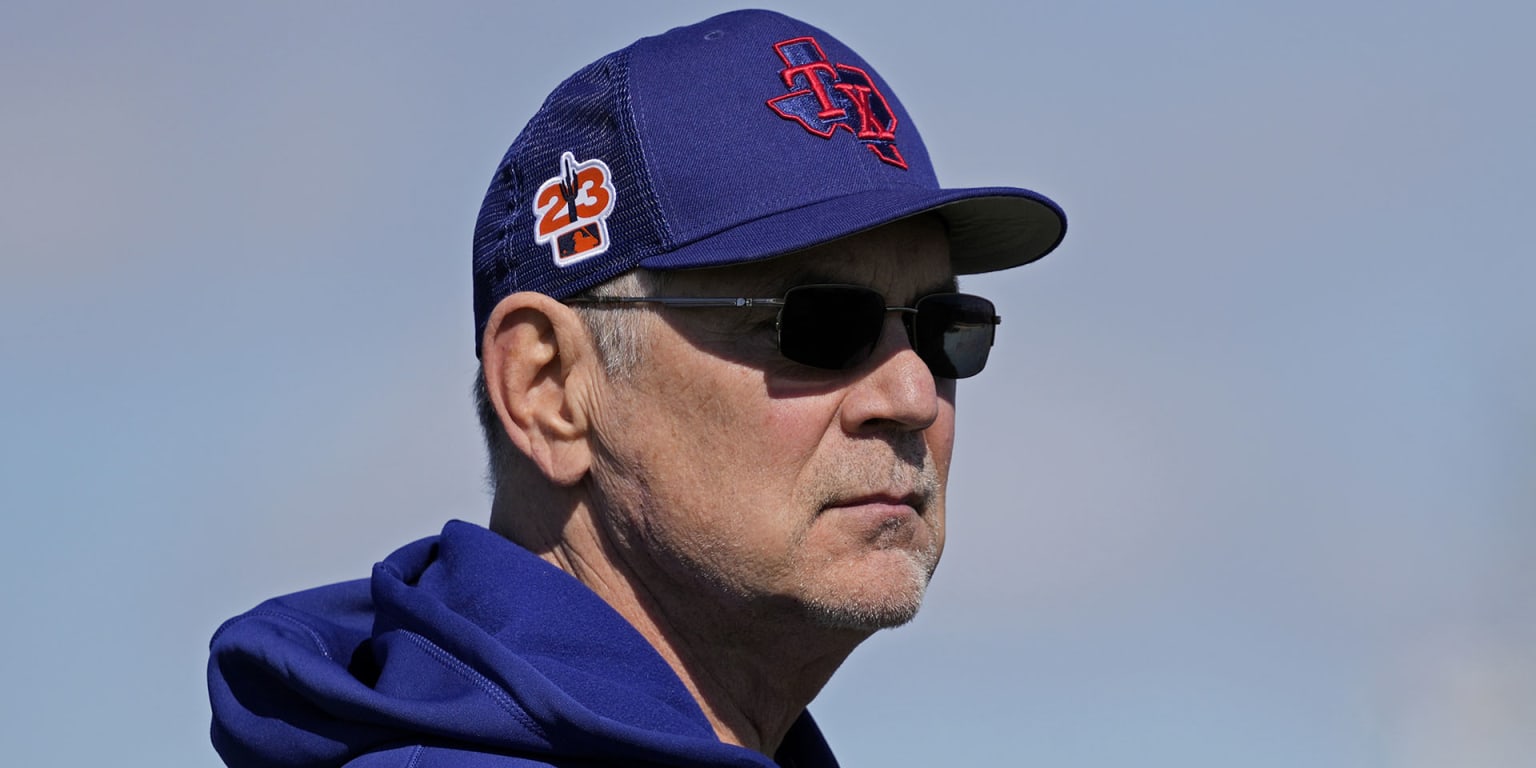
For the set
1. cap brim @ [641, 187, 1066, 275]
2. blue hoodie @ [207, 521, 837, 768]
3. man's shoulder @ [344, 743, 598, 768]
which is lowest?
man's shoulder @ [344, 743, 598, 768]

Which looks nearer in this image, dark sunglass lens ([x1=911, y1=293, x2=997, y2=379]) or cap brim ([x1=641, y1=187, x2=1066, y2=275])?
cap brim ([x1=641, y1=187, x2=1066, y2=275])

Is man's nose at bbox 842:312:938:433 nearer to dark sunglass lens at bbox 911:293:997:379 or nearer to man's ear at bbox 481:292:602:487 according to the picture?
dark sunglass lens at bbox 911:293:997:379

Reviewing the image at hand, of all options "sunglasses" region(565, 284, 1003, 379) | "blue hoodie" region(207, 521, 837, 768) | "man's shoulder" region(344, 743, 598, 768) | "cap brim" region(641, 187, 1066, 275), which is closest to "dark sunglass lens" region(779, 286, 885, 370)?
"sunglasses" region(565, 284, 1003, 379)

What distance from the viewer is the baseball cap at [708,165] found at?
3.76 metres

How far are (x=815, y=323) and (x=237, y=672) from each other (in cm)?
140

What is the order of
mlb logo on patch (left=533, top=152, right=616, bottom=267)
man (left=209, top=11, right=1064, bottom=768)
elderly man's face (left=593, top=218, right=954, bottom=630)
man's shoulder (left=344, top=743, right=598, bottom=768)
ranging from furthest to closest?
mlb logo on patch (left=533, top=152, right=616, bottom=267), elderly man's face (left=593, top=218, right=954, bottom=630), man (left=209, top=11, right=1064, bottom=768), man's shoulder (left=344, top=743, right=598, bottom=768)

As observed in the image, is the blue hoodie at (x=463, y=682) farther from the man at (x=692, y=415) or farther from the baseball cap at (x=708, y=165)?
the baseball cap at (x=708, y=165)

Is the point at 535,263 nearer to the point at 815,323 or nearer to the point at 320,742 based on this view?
the point at 815,323

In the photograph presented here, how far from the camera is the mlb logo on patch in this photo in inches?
153

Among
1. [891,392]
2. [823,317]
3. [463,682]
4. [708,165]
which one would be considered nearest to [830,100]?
[708,165]

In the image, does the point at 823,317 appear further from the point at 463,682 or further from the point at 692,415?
the point at 463,682

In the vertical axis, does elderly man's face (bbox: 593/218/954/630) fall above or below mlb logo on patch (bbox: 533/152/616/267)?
below

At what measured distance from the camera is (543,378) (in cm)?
397

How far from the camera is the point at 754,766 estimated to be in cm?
348
